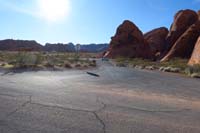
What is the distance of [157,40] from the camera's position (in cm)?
8069

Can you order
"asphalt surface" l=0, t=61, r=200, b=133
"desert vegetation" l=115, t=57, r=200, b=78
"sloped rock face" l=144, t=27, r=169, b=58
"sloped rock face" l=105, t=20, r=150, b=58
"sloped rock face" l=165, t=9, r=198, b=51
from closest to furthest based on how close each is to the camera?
"asphalt surface" l=0, t=61, r=200, b=133 → "desert vegetation" l=115, t=57, r=200, b=78 → "sloped rock face" l=165, t=9, r=198, b=51 → "sloped rock face" l=105, t=20, r=150, b=58 → "sloped rock face" l=144, t=27, r=169, b=58

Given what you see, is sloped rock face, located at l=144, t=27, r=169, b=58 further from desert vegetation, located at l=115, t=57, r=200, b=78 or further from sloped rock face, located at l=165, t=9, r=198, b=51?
desert vegetation, located at l=115, t=57, r=200, b=78

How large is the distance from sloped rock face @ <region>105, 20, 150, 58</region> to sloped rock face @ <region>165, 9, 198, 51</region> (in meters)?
9.33

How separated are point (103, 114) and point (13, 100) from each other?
3149 mm

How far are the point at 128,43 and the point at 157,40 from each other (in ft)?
30.5

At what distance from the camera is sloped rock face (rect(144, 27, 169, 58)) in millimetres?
78088

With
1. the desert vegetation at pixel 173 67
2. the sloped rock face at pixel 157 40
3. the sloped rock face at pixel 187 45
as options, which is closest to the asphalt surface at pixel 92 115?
the desert vegetation at pixel 173 67

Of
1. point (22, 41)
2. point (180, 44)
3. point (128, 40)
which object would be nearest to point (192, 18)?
point (180, 44)

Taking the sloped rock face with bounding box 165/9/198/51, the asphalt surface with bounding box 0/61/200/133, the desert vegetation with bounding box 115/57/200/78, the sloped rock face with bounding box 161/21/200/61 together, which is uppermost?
the sloped rock face with bounding box 165/9/198/51

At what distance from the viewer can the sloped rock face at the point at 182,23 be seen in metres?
66.5

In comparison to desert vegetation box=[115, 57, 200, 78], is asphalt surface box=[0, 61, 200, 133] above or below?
above

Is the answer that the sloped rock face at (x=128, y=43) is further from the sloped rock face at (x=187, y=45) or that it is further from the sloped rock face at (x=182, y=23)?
the sloped rock face at (x=187, y=45)

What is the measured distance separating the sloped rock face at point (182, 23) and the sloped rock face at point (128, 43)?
9.33 m

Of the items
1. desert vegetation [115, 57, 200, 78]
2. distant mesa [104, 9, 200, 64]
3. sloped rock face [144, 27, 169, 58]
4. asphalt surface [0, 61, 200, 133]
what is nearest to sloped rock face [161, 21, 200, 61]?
distant mesa [104, 9, 200, 64]
